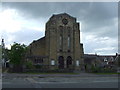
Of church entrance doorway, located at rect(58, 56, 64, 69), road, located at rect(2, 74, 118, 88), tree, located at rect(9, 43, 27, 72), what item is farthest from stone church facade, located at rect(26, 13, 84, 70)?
road, located at rect(2, 74, 118, 88)

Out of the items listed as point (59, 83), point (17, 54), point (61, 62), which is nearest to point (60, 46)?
point (61, 62)

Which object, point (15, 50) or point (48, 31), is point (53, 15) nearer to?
point (48, 31)

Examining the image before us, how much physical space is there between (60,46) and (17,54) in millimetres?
16647

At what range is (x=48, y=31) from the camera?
2562 inches

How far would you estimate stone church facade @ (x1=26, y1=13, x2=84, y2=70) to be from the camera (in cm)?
6438

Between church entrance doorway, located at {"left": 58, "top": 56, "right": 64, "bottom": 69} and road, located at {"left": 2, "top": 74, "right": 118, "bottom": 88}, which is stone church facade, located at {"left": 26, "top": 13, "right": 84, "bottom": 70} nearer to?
church entrance doorway, located at {"left": 58, "top": 56, "right": 64, "bottom": 69}

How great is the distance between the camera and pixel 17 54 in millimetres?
52312

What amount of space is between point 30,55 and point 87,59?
1821 cm

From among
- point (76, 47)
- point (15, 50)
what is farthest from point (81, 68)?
point (15, 50)

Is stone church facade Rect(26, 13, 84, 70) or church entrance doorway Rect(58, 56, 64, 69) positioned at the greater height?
stone church facade Rect(26, 13, 84, 70)

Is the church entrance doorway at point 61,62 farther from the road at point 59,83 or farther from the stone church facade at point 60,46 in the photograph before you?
the road at point 59,83

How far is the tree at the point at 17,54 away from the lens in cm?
5175

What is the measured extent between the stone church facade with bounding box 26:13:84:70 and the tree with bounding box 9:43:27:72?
1029 cm

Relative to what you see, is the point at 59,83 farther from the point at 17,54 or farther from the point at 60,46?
the point at 60,46
